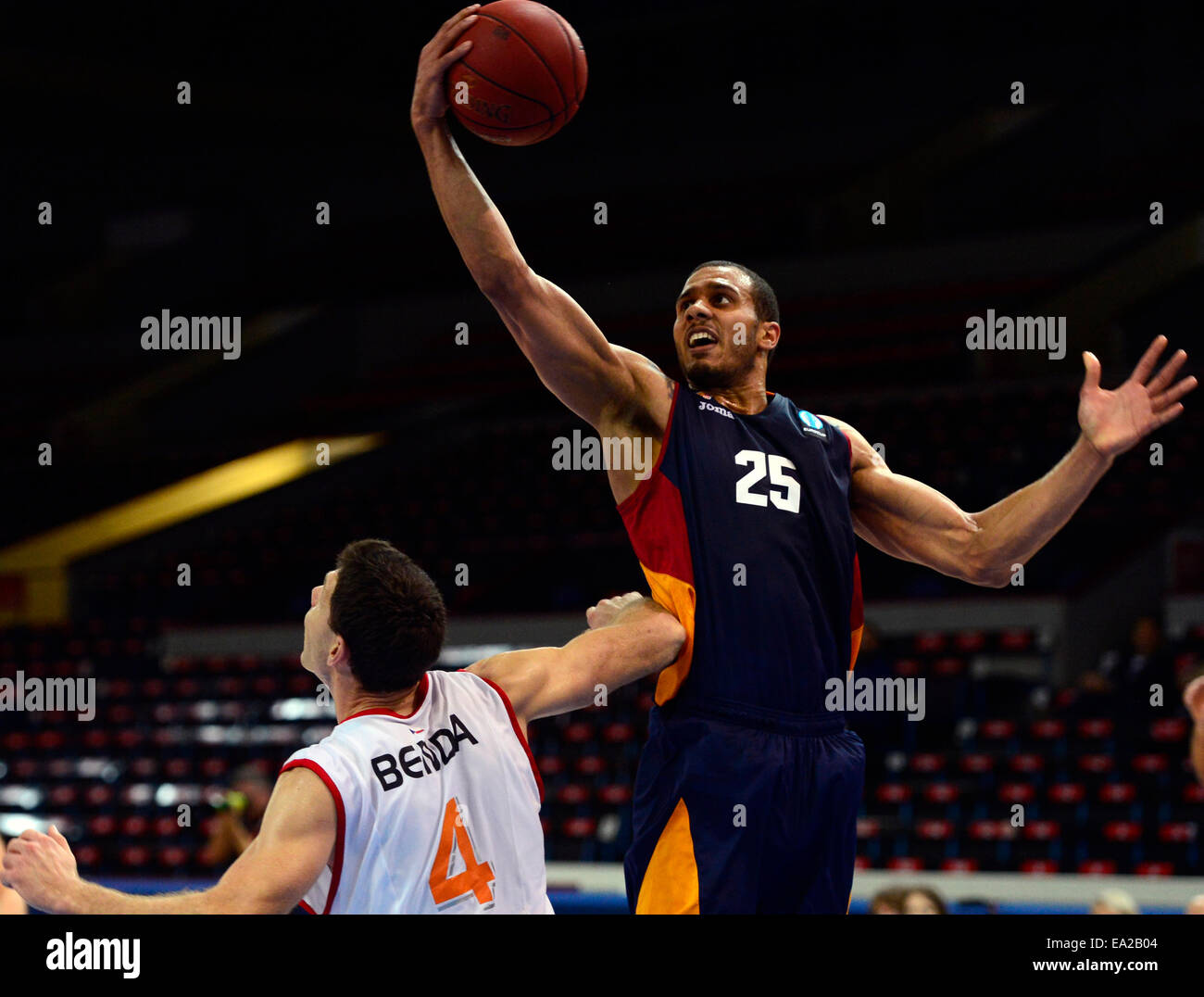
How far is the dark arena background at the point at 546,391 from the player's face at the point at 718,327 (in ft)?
19.5

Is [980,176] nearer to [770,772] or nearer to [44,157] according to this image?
[44,157]

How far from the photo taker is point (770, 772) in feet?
11.5

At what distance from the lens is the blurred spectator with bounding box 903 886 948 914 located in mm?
5500

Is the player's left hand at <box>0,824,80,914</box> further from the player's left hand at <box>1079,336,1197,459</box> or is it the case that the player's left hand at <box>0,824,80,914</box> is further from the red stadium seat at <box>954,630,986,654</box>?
the red stadium seat at <box>954,630,986,654</box>

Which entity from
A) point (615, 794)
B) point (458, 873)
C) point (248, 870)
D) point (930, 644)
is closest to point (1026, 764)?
point (930, 644)

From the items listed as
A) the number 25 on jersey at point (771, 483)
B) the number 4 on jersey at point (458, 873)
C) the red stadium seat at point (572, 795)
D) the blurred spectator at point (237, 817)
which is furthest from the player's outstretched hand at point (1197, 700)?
the red stadium seat at point (572, 795)

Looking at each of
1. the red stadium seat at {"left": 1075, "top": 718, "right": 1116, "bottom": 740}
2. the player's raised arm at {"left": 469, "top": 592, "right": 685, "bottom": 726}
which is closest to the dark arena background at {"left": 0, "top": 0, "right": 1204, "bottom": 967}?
the red stadium seat at {"left": 1075, "top": 718, "right": 1116, "bottom": 740}

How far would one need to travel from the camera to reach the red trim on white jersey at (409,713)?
300 centimetres

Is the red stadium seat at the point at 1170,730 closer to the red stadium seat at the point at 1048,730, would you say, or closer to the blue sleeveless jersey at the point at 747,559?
the red stadium seat at the point at 1048,730

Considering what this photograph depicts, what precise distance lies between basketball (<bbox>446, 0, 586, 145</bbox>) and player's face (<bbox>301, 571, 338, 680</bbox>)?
1.21m

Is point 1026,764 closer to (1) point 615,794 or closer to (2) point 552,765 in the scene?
(1) point 615,794

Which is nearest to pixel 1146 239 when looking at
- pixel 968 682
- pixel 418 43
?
pixel 968 682

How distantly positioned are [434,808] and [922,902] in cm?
318
